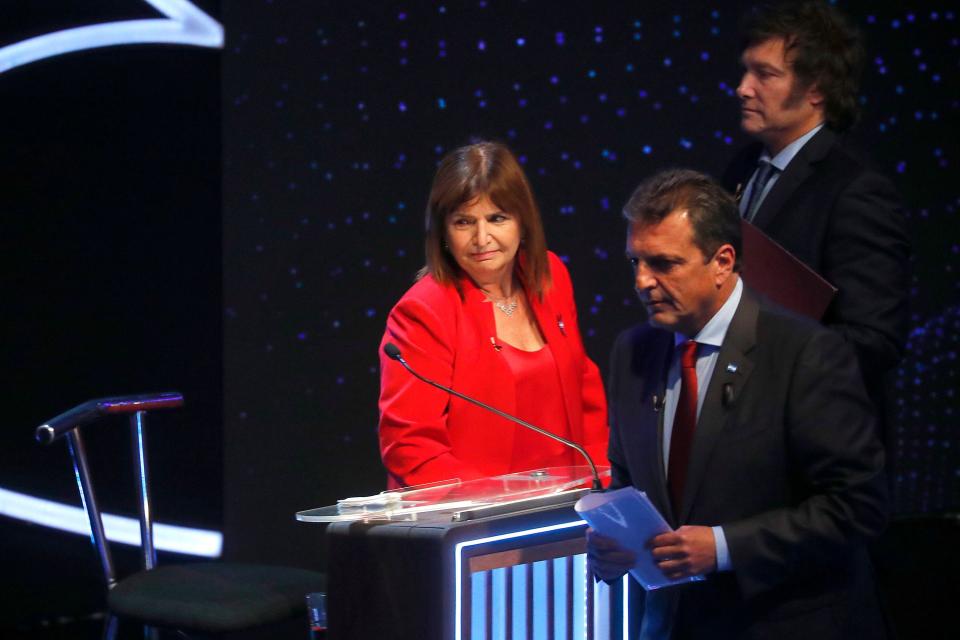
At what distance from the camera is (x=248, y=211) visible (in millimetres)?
4156

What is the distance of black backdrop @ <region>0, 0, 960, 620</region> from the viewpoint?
4.00m

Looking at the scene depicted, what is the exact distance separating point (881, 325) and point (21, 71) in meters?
2.89

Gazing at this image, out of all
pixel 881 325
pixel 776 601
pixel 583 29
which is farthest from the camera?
pixel 583 29

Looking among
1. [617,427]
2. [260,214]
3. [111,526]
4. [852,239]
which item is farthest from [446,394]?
[111,526]

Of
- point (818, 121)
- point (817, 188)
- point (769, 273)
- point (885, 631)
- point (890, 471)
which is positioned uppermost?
point (818, 121)

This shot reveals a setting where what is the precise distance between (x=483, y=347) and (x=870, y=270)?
865mm

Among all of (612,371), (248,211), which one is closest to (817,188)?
(612,371)

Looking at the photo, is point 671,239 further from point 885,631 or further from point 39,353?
point 39,353

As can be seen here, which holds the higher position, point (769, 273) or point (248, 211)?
point (248, 211)

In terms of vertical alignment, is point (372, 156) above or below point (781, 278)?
above

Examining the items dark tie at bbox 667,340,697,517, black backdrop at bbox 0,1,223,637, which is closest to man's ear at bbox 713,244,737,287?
dark tie at bbox 667,340,697,517

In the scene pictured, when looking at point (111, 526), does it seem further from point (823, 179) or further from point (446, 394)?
point (823, 179)

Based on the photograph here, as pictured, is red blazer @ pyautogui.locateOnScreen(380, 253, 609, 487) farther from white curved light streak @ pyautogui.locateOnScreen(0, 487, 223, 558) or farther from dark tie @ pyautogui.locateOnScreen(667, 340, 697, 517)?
white curved light streak @ pyautogui.locateOnScreen(0, 487, 223, 558)

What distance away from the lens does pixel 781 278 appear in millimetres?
2287
